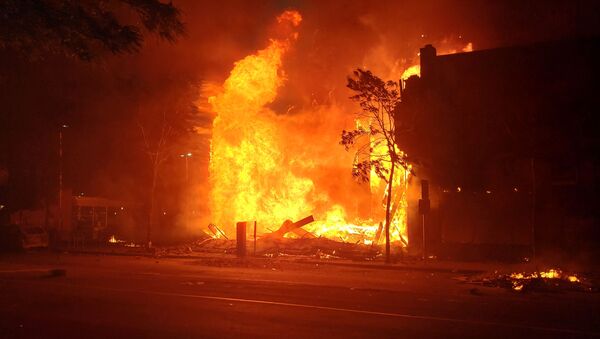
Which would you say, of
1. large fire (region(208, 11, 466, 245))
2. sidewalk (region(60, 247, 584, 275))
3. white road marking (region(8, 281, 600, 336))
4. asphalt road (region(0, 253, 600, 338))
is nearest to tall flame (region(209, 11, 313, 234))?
large fire (region(208, 11, 466, 245))

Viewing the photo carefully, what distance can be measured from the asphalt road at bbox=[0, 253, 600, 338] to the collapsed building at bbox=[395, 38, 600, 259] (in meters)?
8.47

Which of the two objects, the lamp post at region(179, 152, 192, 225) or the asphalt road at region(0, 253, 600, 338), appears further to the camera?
the lamp post at region(179, 152, 192, 225)

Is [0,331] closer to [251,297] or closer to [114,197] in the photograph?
[251,297]

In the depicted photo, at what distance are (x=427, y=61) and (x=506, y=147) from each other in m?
6.01

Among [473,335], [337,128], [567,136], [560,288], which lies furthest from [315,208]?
[473,335]

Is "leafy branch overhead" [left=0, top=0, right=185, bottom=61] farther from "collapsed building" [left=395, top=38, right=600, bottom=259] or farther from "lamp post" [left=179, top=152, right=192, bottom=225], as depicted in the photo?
"lamp post" [left=179, top=152, right=192, bottom=225]

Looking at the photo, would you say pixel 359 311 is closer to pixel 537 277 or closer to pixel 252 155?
pixel 537 277

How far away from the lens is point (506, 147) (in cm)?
2483

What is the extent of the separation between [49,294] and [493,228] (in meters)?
19.5

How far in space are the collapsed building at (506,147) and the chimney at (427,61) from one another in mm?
54

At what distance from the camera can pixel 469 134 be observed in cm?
2589

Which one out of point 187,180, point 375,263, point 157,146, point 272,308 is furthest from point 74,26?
point 187,180

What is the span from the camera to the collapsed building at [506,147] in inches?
926

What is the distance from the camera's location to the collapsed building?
23.5 meters
